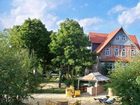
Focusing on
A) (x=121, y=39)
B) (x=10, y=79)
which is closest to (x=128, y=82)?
(x=10, y=79)

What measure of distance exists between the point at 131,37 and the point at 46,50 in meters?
17.0

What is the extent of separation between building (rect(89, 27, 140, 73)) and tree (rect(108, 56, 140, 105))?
34421 millimetres

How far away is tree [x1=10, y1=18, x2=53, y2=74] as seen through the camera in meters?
55.5

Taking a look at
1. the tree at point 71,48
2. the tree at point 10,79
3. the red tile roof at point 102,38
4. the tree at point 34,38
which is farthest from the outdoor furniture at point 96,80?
the tree at point 10,79

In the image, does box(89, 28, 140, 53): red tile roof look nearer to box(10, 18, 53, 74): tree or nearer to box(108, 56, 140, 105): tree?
box(10, 18, 53, 74): tree

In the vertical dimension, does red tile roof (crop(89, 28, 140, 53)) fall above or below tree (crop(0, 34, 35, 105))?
above

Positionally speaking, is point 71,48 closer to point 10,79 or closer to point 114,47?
point 114,47

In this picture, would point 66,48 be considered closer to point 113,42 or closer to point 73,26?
point 73,26

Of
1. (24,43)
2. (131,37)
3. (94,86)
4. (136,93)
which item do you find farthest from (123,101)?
(131,37)

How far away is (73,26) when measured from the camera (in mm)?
53125

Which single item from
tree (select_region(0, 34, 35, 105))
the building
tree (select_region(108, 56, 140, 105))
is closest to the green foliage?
tree (select_region(0, 34, 35, 105))

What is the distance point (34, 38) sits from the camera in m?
56.2

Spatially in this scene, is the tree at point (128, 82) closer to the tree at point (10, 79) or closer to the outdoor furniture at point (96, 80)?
the tree at point (10, 79)

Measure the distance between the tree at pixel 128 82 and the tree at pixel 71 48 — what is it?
22.5 m
